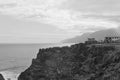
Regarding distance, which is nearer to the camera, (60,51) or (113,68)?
(113,68)

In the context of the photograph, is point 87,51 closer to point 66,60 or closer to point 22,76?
point 66,60

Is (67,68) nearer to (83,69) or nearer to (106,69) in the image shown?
(83,69)

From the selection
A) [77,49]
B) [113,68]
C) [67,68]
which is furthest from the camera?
[77,49]

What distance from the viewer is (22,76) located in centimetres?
7450

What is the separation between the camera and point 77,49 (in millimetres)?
72625

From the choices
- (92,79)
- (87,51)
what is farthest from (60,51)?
(92,79)

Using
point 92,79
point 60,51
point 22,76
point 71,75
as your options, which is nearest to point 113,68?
point 92,79

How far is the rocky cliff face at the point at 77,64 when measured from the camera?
52.2 m

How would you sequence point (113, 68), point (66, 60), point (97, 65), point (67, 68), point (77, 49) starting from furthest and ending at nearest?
point (77, 49) < point (66, 60) < point (67, 68) < point (97, 65) < point (113, 68)

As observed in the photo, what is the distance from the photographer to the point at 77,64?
63.5 meters

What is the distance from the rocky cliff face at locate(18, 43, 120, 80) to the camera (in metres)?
52.2

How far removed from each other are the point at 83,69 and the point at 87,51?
35.1ft

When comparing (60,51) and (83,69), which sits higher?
(60,51)

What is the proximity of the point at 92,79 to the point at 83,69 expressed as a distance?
6.81 metres
